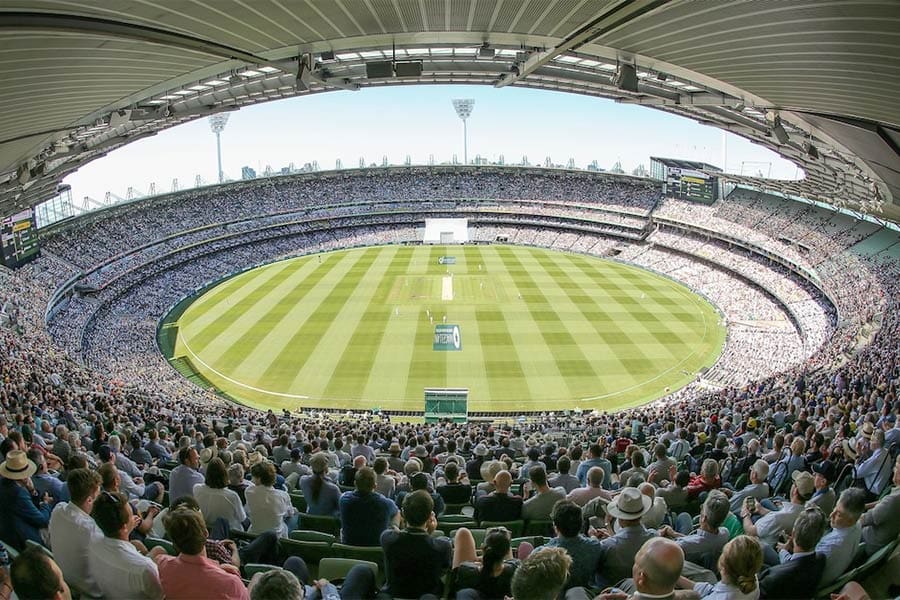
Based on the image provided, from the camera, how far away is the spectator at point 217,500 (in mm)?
6906

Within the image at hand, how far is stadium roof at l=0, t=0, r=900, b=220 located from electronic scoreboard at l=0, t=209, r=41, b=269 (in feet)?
94.8

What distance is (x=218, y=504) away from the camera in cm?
692

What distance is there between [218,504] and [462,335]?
116 ft

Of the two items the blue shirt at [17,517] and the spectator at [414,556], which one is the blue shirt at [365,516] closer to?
the spectator at [414,556]

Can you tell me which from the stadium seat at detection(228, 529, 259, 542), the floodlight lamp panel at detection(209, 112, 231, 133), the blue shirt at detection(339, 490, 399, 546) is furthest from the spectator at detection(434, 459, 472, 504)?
the floodlight lamp panel at detection(209, 112, 231, 133)

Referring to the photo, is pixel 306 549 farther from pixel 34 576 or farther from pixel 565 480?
pixel 565 480

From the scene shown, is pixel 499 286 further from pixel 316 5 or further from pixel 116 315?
pixel 316 5

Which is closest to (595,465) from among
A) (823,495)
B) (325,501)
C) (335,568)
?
(823,495)

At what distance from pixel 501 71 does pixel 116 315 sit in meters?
40.3

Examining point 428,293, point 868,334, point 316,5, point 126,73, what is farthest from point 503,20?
point 428,293

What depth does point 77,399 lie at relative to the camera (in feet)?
62.8

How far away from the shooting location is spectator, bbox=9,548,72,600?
4020mm

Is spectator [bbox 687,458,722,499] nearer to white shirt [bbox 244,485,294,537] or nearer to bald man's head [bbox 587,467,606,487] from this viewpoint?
bald man's head [bbox 587,467,606,487]

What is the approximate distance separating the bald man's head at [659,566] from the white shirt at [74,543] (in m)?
4.17
